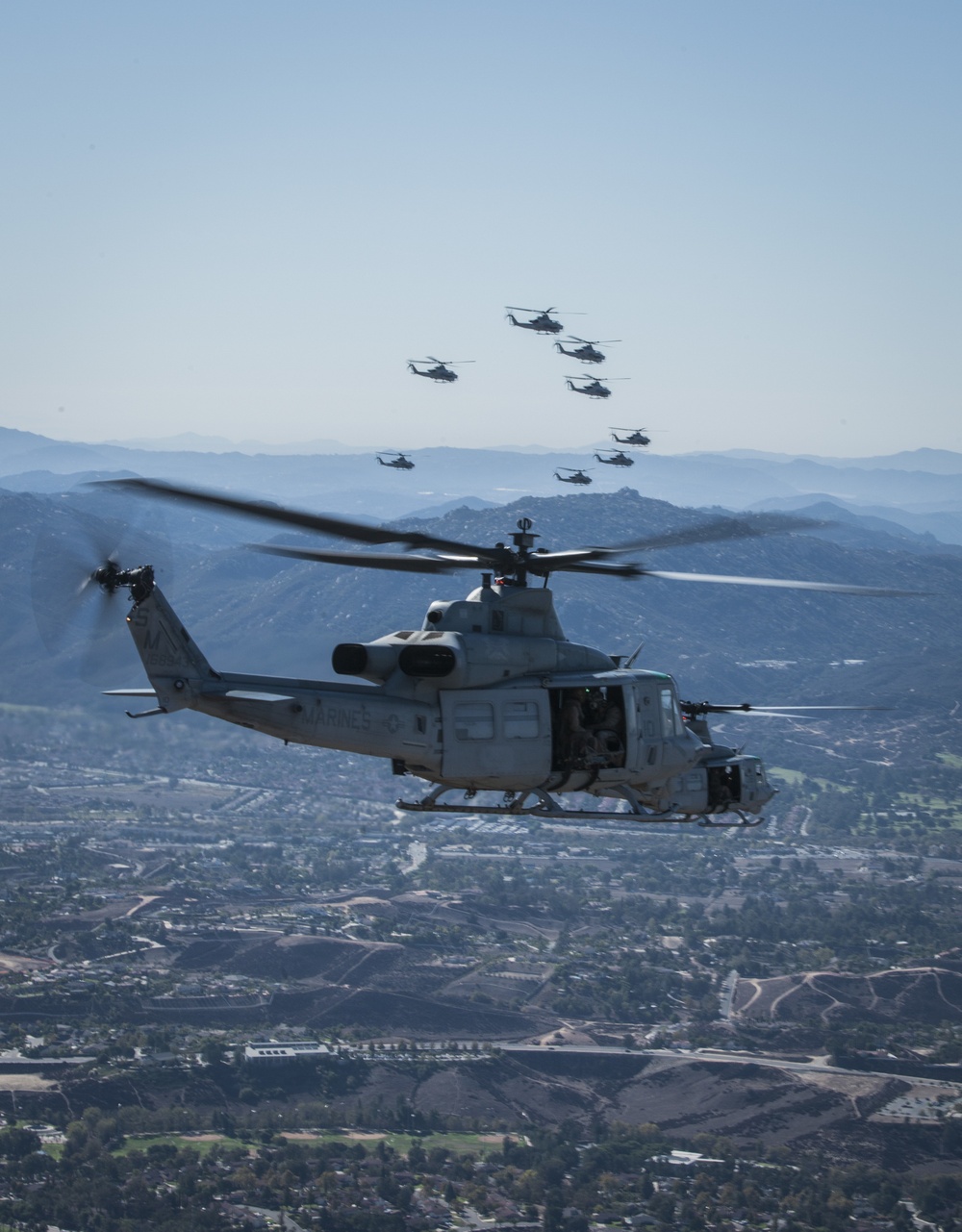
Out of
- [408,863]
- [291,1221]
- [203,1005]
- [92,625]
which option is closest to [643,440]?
[203,1005]

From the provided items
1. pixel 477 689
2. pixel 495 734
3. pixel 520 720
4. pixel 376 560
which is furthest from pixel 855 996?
pixel 376 560

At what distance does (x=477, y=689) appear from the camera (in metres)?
20.2

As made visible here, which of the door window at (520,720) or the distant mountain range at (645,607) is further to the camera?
the distant mountain range at (645,607)

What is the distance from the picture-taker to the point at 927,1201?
49.2 m

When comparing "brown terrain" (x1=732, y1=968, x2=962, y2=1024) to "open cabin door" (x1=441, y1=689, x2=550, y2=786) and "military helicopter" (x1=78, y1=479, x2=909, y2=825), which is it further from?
"open cabin door" (x1=441, y1=689, x2=550, y2=786)

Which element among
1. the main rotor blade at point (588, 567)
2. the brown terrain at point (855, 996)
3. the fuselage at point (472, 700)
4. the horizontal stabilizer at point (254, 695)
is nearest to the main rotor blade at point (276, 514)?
the main rotor blade at point (588, 567)

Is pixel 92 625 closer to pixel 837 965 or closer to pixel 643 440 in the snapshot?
pixel 643 440

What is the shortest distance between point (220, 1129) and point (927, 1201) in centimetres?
2517

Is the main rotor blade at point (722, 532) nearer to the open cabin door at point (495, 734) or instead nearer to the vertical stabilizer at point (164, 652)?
the open cabin door at point (495, 734)

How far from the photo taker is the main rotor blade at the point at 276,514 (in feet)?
54.5

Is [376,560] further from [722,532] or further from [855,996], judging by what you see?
[855,996]

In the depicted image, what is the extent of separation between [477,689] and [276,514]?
4140mm

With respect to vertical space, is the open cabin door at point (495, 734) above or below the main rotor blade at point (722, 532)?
below

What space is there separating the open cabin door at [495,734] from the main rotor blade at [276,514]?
215 cm
